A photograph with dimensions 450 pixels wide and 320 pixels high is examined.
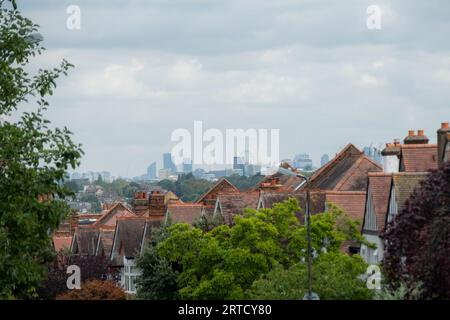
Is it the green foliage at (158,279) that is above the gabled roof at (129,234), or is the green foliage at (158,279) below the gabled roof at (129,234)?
below

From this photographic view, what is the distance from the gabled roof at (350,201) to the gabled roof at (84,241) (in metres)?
32.7

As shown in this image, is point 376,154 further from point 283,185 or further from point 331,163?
point 331,163

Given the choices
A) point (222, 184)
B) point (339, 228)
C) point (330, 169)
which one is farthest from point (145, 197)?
point (339, 228)

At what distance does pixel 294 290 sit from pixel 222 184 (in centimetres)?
4875

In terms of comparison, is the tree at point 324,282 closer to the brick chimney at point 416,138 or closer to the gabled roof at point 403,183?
the gabled roof at point 403,183

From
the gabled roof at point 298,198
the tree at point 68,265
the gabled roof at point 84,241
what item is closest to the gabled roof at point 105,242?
the gabled roof at point 84,241

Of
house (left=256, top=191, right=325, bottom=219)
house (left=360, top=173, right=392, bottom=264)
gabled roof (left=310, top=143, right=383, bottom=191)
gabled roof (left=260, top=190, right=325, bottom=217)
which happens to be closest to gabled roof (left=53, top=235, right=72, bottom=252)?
gabled roof (left=310, top=143, right=383, bottom=191)

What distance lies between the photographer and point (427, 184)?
4166 cm

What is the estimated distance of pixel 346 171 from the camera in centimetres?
8306

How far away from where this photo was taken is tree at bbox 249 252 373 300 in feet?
165

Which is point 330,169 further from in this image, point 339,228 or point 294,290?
point 294,290

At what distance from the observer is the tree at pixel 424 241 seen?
38.2 m

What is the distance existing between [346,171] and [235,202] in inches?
271
